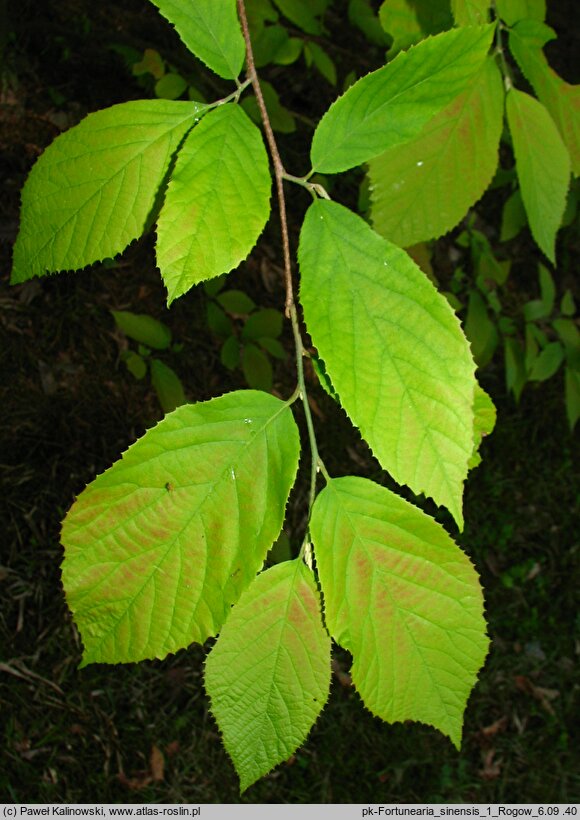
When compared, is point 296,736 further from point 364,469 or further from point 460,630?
point 364,469

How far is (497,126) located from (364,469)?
4.95 feet

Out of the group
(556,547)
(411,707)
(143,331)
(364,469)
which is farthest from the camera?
(556,547)

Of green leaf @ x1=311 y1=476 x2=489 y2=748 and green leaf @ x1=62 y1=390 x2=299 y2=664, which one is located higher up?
green leaf @ x1=62 y1=390 x2=299 y2=664

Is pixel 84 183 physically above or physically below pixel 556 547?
above

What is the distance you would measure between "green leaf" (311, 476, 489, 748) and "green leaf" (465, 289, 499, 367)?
155 centimetres

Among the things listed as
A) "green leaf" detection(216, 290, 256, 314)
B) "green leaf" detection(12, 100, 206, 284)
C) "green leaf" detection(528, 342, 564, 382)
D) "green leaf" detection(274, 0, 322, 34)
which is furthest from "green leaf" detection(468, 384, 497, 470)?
"green leaf" detection(528, 342, 564, 382)

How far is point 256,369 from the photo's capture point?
1803 mm

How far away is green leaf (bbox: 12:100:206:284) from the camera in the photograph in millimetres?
760

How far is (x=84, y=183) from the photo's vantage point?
2.53ft

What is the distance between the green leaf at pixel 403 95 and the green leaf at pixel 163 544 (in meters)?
0.33

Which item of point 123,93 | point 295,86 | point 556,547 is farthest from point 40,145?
point 556,547

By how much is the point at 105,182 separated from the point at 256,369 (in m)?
1.05

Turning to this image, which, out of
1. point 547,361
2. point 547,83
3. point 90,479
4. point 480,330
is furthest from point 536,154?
point 90,479

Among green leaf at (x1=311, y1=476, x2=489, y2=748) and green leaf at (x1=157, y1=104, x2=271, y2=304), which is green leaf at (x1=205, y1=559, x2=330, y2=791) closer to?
green leaf at (x1=311, y1=476, x2=489, y2=748)
